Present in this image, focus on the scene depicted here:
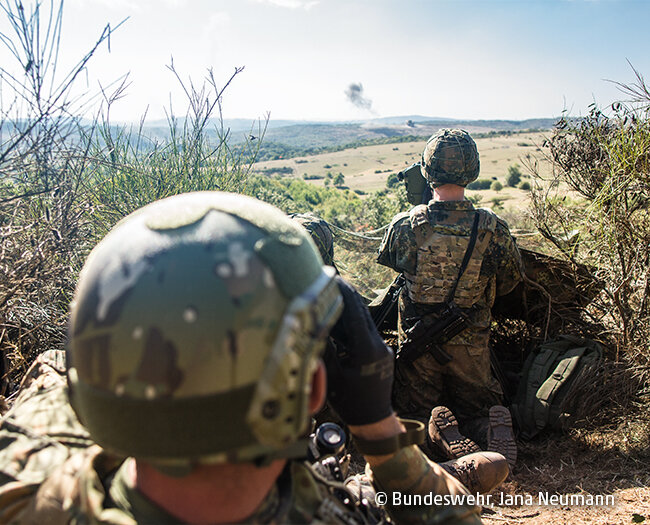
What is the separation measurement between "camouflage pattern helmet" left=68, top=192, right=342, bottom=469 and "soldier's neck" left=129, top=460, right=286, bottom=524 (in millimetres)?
68

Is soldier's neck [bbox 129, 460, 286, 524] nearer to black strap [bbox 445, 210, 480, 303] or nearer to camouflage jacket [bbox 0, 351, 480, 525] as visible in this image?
camouflage jacket [bbox 0, 351, 480, 525]

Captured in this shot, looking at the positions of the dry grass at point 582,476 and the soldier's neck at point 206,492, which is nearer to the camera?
the soldier's neck at point 206,492

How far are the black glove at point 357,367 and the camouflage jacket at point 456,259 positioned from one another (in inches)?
91.1

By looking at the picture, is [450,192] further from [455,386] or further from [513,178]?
[513,178]

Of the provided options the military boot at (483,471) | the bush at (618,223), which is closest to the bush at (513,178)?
the bush at (618,223)

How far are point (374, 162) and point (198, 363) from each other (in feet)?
195

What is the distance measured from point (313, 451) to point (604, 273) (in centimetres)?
329

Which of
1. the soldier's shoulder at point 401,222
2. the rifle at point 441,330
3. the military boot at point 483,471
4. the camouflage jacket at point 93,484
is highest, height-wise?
the soldier's shoulder at point 401,222

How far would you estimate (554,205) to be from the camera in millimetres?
4355

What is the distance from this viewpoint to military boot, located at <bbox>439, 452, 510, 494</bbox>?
221 centimetres

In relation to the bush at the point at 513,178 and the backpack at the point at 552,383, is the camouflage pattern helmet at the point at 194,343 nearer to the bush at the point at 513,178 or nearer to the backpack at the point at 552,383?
the backpack at the point at 552,383

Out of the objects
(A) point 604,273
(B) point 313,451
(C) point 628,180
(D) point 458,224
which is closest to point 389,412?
(B) point 313,451

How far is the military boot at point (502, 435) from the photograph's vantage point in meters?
3.26

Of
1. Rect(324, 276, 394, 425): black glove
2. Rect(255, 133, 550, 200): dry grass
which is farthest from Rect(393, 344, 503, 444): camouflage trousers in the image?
Rect(255, 133, 550, 200): dry grass
